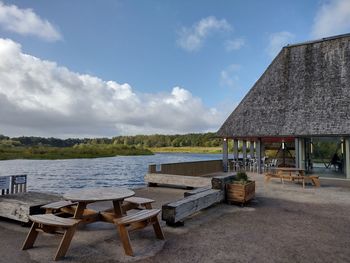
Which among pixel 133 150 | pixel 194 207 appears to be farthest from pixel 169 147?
pixel 194 207

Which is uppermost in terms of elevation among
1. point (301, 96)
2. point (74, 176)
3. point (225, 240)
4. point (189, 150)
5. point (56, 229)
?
point (301, 96)

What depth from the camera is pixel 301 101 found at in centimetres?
1484

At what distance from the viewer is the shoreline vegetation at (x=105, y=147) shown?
2501 inches

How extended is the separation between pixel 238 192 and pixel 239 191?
48 millimetres

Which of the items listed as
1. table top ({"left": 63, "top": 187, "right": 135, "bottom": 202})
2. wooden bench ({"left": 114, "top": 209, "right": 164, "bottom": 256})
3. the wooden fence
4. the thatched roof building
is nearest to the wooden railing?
the thatched roof building

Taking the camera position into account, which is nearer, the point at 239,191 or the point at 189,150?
the point at 239,191

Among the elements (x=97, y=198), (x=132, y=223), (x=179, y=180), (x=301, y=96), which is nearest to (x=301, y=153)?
(x=301, y=96)

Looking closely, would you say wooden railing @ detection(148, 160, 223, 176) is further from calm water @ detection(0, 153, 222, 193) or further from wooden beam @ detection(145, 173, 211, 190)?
calm water @ detection(0, 153, 222, 193)

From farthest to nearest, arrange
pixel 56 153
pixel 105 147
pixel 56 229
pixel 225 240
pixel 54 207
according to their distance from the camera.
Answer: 1. pixel 105 147
2. pixel 56 153
3. pixel 54 207
4. pixel 225 240
5. pixel 56 229

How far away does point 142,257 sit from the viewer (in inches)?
163

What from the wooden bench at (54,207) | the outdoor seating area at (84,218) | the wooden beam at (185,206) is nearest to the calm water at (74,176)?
the wooden beam at (185,206)

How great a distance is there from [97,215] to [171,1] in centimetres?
1069

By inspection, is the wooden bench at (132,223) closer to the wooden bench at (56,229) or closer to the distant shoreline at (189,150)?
the wooden bench at (56,229)

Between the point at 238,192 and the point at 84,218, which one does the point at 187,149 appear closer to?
the point at 238,192
